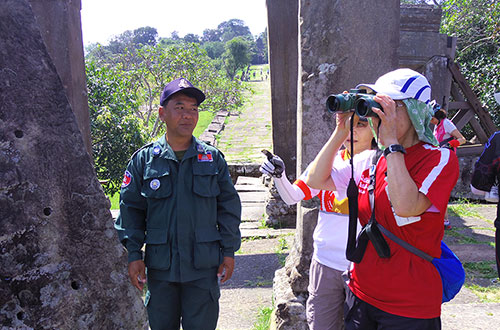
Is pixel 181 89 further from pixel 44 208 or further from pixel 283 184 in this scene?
pixel 44 208

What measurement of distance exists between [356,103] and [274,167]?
1.83 feet

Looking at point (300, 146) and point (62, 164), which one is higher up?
point (62, 164)

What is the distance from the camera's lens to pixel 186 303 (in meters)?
2.28

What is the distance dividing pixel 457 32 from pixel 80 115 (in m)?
9.34

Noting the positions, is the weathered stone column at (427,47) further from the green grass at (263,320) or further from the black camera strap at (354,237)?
the black camera strap at (354,237)

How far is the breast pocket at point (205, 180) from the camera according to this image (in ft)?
7.38

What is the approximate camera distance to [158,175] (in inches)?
87.8

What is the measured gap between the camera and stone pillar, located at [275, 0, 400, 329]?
2.52 metres

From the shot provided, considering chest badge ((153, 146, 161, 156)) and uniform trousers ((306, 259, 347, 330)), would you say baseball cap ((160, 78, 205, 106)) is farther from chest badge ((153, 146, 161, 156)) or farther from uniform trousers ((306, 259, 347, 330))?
uniform trousers ((306, 259, 347, 330))

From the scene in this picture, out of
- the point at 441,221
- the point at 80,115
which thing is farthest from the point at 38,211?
the point at 80,115

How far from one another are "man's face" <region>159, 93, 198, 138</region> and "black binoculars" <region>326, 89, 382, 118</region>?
862 mm

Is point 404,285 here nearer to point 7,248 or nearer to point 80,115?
point 7,248

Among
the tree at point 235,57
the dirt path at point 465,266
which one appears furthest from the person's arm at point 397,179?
the tree at point 235,57

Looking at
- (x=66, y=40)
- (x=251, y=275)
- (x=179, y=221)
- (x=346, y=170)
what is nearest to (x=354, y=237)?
(x=346, y=170)
